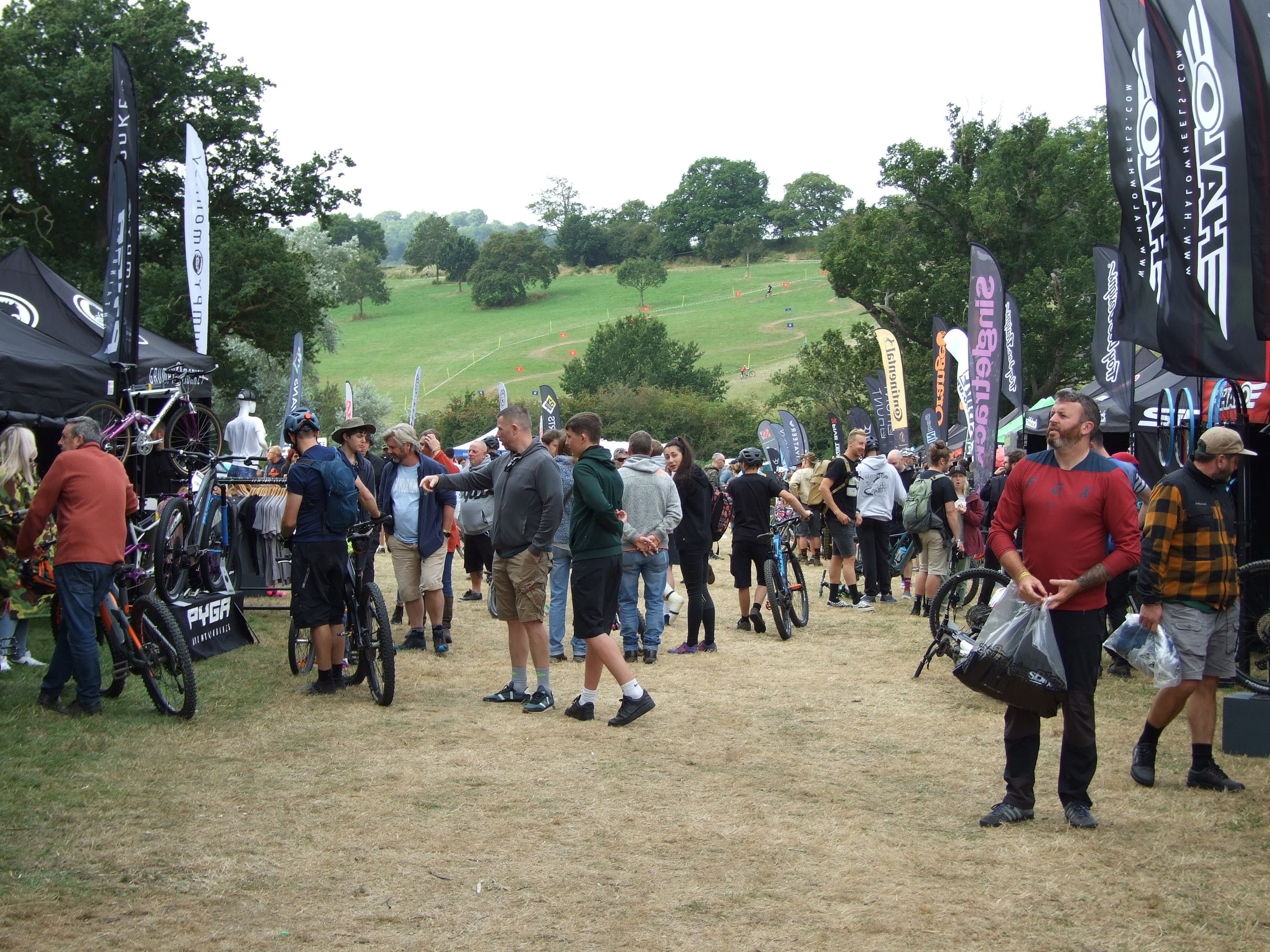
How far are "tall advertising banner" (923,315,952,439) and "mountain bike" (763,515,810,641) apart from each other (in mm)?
5030

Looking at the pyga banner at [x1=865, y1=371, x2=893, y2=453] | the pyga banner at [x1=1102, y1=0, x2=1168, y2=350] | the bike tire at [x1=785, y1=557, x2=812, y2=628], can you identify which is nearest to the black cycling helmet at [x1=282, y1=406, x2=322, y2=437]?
the bike tire at [x1=785, y1=557, x2=812, y2=628]

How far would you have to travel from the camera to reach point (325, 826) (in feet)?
16.8

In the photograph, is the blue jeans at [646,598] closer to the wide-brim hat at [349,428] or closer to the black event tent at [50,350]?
the wide-brim hat at [349,428]

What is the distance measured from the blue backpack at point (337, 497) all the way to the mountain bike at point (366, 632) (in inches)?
4.6

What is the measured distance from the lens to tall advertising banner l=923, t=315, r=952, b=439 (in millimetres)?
16844

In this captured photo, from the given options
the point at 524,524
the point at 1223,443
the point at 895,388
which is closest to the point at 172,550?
the point at 524,524

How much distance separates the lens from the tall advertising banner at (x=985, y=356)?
1249cm

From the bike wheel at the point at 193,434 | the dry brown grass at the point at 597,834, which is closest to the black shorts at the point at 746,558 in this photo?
the dry brown grass at the point at 597,834

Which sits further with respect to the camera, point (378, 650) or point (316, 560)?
point (378, 650)

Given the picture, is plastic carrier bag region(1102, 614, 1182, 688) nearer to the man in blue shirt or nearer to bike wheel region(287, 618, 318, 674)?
the man in blue shirt

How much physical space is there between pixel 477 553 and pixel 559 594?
365 centimetres

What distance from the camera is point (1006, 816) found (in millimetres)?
5180

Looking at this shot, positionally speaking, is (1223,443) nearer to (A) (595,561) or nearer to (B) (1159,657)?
(B) (1159,657)

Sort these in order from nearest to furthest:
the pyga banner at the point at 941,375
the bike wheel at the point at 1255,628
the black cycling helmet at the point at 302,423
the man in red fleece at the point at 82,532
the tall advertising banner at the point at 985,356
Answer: the man in red fleece at the point at 82,532 < the bike wheel at the point at 1255,628 < the black cycling helmet at the point at 302,423 < the tall advertising banner at the point at 985,356 < the pyga banner at the point at 941,375
